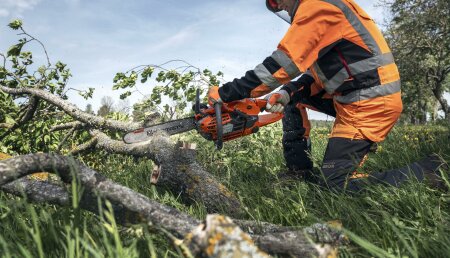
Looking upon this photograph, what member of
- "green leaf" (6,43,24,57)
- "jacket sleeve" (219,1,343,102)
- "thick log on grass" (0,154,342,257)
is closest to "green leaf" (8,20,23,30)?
"green leaf" (6,43,24,57)

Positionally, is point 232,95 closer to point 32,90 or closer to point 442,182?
point 442,182

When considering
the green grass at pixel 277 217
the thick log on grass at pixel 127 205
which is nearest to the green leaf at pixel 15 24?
the green grass at pixel 277 217

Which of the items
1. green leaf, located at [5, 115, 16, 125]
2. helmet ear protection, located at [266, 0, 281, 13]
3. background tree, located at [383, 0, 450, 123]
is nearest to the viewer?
helmet ear protection, located at [266, 0, 281, 13]

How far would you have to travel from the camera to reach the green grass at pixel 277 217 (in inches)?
57.1

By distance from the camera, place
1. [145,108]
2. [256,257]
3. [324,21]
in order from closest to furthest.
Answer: [256,257] < [324,21] < [145,108]

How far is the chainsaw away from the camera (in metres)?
3.05

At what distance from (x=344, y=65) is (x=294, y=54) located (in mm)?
503

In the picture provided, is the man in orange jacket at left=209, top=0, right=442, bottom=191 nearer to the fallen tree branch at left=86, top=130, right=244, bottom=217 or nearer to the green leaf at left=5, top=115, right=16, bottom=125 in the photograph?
the fallen tree branch at left=86, top=130, right=244, bottom=217

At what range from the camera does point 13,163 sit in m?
1.66

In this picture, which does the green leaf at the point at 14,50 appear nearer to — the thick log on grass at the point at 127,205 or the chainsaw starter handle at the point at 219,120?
the chainsaw starter handle at the point at 219,120

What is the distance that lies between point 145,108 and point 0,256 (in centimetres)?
415

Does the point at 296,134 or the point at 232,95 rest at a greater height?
the point at 232,95

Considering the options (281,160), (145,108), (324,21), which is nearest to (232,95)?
(324,21)

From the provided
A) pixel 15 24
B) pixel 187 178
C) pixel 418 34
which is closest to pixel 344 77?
pixel 187 178
